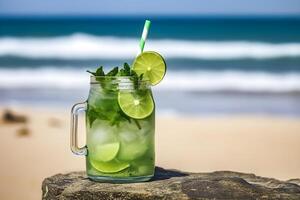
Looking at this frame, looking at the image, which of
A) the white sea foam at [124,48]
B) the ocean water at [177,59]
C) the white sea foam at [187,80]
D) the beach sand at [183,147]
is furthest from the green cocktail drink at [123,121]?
the white sea foam at [124,48]

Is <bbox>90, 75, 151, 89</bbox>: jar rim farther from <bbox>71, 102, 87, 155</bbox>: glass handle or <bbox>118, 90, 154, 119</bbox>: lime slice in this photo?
<bbox>71, 102, 87, 155</bbox>: glass handle

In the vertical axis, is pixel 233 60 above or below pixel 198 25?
below

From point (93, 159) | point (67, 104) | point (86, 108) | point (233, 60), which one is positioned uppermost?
point (233, 60)

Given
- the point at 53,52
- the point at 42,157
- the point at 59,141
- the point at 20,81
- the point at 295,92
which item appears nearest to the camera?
the point at 42,157

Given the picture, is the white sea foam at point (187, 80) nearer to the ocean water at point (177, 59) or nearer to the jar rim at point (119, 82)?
the ocean water at point (177, 59)

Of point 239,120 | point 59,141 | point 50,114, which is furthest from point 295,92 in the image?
point 59,141

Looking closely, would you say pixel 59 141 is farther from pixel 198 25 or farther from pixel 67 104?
pixel 198 25

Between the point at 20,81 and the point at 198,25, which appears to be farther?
the point at 198,25
